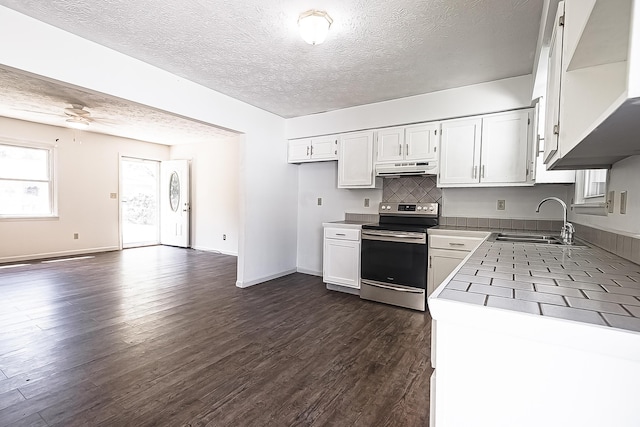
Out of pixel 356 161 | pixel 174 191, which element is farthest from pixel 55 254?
pixel 356 161

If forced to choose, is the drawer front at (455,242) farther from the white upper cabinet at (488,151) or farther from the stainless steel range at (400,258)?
the white upper cabinet at (488,151)

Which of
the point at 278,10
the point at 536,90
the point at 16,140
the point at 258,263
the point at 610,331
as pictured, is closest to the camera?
the point at 610,331

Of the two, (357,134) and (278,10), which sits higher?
(278,10)

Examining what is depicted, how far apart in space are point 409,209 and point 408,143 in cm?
83

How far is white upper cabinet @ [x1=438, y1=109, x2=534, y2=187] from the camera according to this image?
9.76ft

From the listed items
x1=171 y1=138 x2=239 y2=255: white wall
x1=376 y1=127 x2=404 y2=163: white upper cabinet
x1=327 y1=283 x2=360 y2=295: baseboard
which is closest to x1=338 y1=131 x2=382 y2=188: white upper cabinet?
x1=376 y1=127 x2=404 y2=163: white upper cabinet

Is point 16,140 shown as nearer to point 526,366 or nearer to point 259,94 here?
point 259,94

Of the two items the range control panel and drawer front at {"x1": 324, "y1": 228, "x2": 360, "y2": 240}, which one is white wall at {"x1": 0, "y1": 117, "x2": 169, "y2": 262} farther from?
the range control panel

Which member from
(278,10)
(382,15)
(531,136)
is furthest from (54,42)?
(531,136)

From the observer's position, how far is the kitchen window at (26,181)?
5270 millimetres

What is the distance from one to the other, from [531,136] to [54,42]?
4.22m

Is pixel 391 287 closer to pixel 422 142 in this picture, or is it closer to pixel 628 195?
pixel 422 142

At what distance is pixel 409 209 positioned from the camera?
Answer: 3.80 m

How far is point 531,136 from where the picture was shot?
9.58 ft
